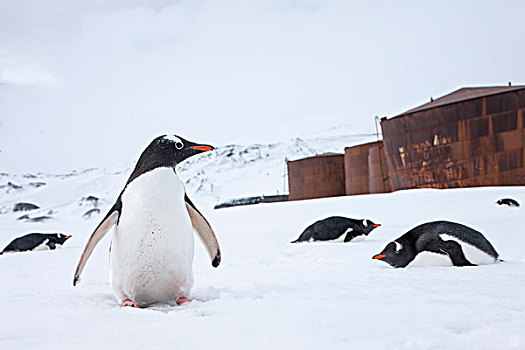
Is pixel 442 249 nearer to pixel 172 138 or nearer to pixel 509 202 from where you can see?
pixel 172 138

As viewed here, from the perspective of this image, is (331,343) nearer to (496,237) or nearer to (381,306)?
(381,306)

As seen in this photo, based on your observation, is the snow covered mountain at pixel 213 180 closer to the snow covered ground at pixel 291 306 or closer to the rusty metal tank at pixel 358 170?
Result: the rusty metal tank at pixel 358 170

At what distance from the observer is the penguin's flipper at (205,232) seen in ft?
8.28

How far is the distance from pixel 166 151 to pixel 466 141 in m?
10.1

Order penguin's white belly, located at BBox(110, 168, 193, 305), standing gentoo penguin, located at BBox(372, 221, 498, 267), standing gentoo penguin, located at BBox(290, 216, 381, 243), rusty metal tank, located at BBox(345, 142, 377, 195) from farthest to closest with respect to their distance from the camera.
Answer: rusty metal tank, located at BBox(345, 142, 377, 195) < standing gentoo penguin, located at BBox(290, 216, 381, 243) < standing gentoo penguin, located at BBox(372, 221, 498, 267) < penguin's white belly, located at BBox(110, 168, 193, 305)

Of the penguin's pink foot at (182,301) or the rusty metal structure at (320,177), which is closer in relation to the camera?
the penguin's pink foot at (182,301)

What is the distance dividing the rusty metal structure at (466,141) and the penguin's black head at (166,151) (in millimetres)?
9865

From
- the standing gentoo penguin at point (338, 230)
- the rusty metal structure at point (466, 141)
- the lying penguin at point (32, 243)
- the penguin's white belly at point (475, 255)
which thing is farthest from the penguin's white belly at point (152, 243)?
the rusty metal structure at point (466, 141)

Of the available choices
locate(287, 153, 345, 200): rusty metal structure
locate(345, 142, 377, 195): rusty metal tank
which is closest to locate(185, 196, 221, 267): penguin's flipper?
locate(345, 142, 377, 195): rusty metal tank

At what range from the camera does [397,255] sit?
3.30 meters

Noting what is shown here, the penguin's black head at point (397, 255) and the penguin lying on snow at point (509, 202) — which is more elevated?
the penguin lying on snow at point (509, 202)

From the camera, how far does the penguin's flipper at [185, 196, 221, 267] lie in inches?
99.3

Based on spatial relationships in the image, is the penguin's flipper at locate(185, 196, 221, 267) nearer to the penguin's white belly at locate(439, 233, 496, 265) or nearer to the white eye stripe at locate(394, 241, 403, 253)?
the white eye stripe at locate(394, 241, 403, 253)

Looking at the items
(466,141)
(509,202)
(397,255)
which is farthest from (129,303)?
(466,141)
